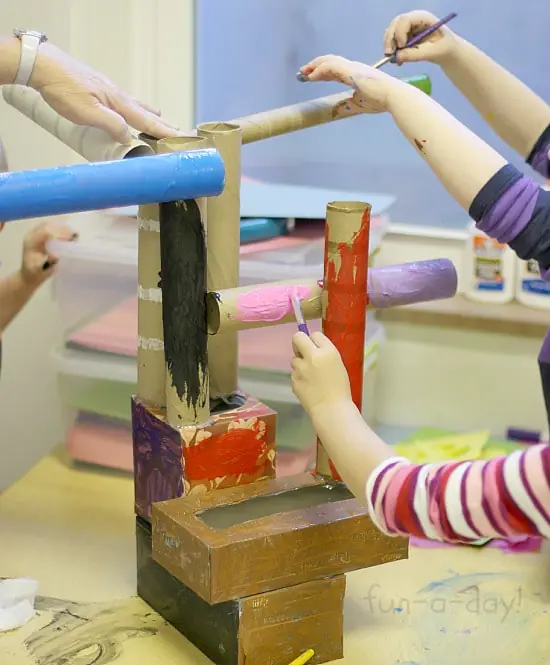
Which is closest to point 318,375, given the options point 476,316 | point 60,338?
point 476,316

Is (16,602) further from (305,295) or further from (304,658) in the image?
(305,295)

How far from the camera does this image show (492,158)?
801mm

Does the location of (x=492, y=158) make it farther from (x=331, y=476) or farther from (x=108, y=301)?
(x=108, y=301)

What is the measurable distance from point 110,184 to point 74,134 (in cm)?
21

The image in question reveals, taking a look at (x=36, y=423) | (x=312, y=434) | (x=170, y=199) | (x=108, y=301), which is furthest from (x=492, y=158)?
(x=36, y=423)

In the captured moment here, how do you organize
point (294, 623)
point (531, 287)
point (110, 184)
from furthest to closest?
point (531, 287) → point (294, 623) → point (110, 184)

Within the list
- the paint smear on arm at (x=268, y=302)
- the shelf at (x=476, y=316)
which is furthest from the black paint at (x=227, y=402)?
the shelf at (x=476, y=316)

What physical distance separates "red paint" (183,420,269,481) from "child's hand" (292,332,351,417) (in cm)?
13

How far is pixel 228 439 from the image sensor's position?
919 mm

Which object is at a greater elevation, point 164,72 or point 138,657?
point 164,72

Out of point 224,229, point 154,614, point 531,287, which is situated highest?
point 224,229

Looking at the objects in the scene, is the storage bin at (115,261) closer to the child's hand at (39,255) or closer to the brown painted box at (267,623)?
the child's hand at (39,255)

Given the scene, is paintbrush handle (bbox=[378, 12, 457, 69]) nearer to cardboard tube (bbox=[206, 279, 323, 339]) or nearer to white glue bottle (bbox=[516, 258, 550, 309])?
cardboard tube (bbox=[206, 279, 323, 339])

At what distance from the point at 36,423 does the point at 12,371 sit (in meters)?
0.11
